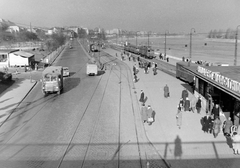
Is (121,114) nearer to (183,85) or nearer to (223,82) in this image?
(223,82)

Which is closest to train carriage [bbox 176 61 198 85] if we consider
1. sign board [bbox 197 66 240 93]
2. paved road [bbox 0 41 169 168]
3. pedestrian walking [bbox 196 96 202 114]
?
paved road [bbox 0 41 169 168]

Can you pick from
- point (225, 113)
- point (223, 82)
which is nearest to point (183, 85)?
point (225, 113)

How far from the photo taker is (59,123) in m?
15.0

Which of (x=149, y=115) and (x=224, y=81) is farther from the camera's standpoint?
(x=149, y=115)

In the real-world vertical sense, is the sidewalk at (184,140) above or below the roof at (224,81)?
below

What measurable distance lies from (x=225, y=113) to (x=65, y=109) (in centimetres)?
965

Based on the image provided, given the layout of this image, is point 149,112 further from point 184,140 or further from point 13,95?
point 13,95

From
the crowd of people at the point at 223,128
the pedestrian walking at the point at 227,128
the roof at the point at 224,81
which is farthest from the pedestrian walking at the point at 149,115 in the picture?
the pedestrian walking at the point at 227,128

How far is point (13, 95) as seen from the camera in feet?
72.5

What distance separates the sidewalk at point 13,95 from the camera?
17.6 m

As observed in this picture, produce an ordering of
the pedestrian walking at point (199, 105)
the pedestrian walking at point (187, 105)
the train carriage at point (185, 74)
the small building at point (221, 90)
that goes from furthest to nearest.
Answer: the train carriage at point (185, 74)
the pedestrian walking at point (187, 105)
the pedestrian walking at point (199, 105)
the small building at point (221, 90)

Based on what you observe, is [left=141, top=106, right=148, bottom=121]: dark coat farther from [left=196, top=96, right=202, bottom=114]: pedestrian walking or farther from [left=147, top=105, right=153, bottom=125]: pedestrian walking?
[left=196, top=96, right=202, bottom=114]: pedestrian walking

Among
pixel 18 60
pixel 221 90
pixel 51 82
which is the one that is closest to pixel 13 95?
pixel 51 82

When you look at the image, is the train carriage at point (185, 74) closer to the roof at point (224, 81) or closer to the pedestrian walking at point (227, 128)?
the roof at point (224, 81)
